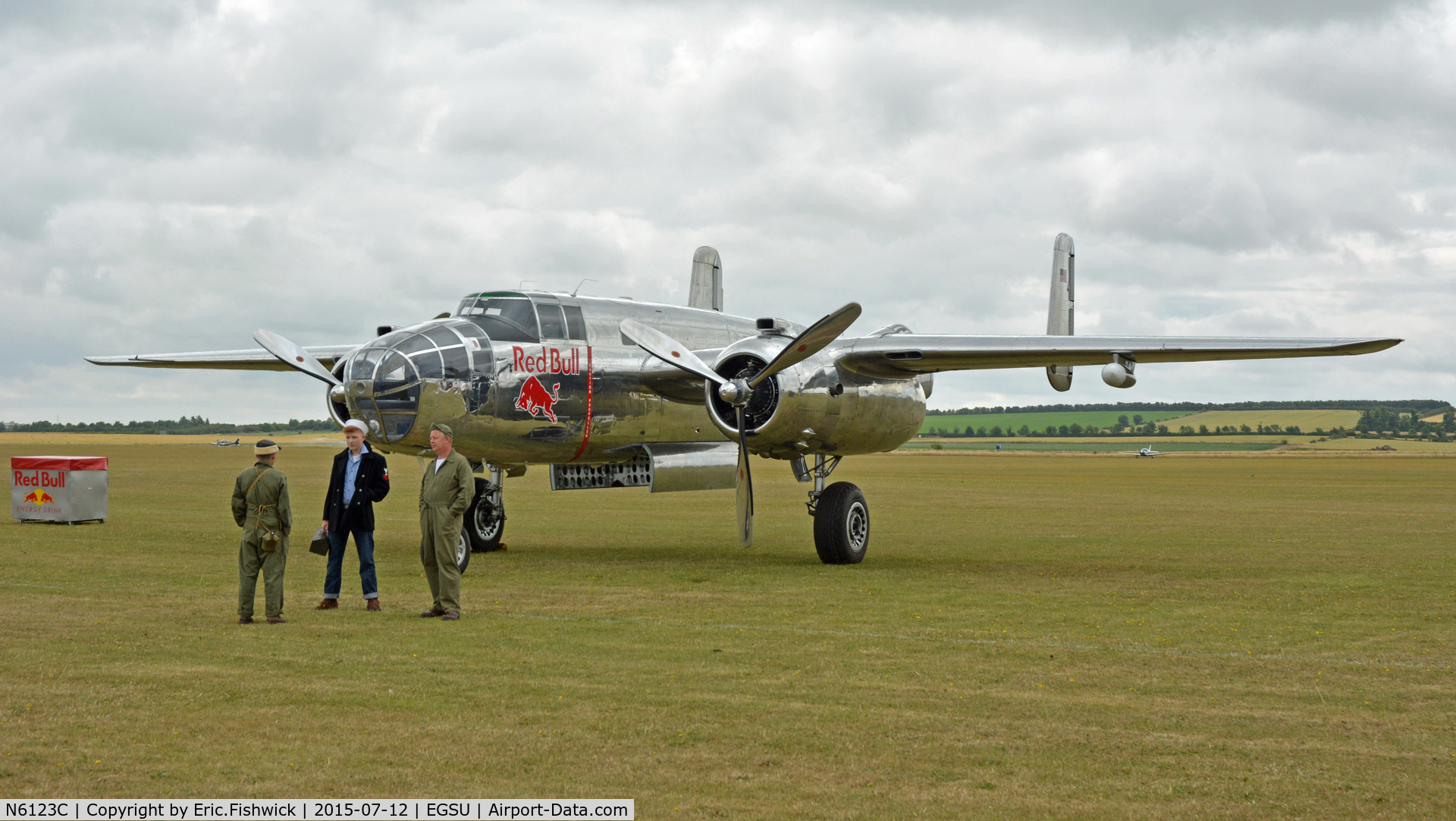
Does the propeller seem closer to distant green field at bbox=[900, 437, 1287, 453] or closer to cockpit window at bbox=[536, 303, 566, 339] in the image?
cockpit window at bbox=[536, 303, 566, 339]

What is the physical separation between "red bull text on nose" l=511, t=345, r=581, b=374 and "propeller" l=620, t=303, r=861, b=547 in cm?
80

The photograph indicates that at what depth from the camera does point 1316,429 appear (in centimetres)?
16650

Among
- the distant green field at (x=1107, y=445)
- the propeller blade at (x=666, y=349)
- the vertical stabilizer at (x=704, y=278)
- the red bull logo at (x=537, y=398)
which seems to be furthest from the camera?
the distant green field at (x=1107, y=445)

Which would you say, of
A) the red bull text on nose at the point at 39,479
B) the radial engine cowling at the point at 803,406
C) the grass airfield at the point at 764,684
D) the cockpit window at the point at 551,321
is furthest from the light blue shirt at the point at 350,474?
the red bull text on nose at the point at 39,479

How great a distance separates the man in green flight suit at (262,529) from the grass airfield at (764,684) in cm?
37

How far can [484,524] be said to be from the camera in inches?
714

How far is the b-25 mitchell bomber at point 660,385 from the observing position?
14836 mm

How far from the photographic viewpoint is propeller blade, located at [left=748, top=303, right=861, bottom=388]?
583 inches

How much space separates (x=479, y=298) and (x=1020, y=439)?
16342 cm

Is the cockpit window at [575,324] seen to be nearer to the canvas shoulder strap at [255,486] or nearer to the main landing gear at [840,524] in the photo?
the main landing gear at [840,524]

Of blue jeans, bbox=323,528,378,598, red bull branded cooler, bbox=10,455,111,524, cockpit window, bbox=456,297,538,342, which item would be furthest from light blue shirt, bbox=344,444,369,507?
red bull branded cooler, bbox=10,455,111,524

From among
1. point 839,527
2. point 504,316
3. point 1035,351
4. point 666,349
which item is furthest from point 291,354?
point 1035,351

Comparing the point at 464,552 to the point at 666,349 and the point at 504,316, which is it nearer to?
the point at 504,316

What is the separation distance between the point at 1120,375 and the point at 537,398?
26.5 feet
